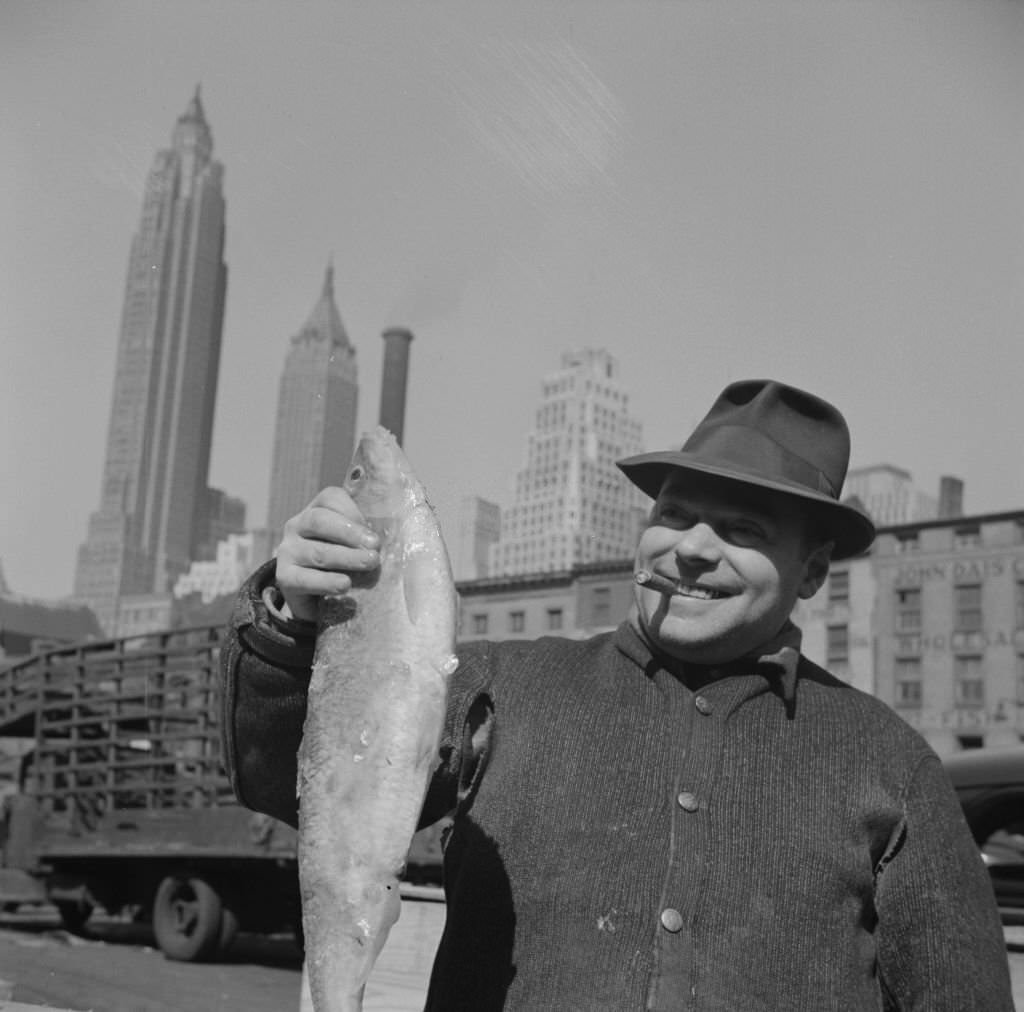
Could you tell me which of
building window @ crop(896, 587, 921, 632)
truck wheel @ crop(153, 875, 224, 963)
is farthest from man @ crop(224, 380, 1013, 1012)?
building window @ crop(896, 587, 921, 632)

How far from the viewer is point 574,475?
62125mm

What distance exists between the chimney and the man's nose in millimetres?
60646

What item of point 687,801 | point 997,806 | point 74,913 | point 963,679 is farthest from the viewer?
point 963,679

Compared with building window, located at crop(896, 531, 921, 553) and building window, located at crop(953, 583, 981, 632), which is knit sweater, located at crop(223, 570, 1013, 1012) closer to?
building window, located at crop(953, 583, 981, 632)

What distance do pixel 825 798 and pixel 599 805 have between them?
0.37 metres

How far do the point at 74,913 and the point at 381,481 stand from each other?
526 inches

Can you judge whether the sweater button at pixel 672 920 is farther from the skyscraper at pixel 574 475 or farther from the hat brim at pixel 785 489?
the skyscraper at pixel 574 475

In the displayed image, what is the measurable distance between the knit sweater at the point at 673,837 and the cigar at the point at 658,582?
129 millimetres

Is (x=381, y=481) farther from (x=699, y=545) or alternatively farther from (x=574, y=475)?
(x=574, y=475)

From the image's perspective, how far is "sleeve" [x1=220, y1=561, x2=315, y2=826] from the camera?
1967 millimetres

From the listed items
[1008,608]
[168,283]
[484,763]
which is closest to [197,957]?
[484,763]

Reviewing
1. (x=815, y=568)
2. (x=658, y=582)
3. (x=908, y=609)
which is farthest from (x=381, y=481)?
(x=908, y=609)

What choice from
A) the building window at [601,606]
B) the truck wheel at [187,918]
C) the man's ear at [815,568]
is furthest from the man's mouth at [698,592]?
the building window at [601,606]

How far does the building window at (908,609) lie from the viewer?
51.8 metres
